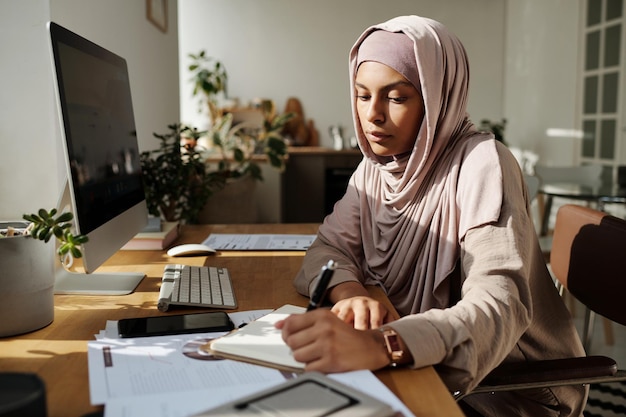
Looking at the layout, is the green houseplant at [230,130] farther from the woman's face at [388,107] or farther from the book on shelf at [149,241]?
the woman's face at [388,107]

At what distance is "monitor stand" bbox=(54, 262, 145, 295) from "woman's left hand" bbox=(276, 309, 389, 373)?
21.9 inches

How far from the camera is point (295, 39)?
6.66m

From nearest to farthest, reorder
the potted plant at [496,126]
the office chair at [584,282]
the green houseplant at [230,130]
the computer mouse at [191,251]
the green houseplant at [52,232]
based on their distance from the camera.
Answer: the green houseplant at [52,232], the office chair at [584,282], the computer mouse at [191,251], the green houseplant at [230,130], the potted plant at [496,126]

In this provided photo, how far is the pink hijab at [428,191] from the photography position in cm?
117

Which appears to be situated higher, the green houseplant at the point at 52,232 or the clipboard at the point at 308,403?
the green houseplant at the point at 52,232

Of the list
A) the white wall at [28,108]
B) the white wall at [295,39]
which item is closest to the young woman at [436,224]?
the white wall at [28,108]

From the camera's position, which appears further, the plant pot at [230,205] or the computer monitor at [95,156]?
the plant pot at [230,205]

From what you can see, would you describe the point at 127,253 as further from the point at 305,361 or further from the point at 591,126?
the point at 591,126

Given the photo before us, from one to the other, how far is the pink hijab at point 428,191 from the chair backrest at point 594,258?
0.36 meters

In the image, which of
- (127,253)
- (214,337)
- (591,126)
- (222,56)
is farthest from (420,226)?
(222,56)

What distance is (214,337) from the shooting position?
3.15ft

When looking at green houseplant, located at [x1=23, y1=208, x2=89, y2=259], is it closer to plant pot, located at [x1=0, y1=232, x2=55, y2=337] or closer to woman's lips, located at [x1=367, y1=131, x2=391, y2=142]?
plant pot, located at [x1=0, y1=232, x2=55, y2=337]

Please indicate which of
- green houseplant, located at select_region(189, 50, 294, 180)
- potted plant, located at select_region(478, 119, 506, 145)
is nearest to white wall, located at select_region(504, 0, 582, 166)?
potted plant, located at select_region(478, 119, 506, 145)

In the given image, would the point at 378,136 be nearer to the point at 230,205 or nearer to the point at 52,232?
the point at 52,232
